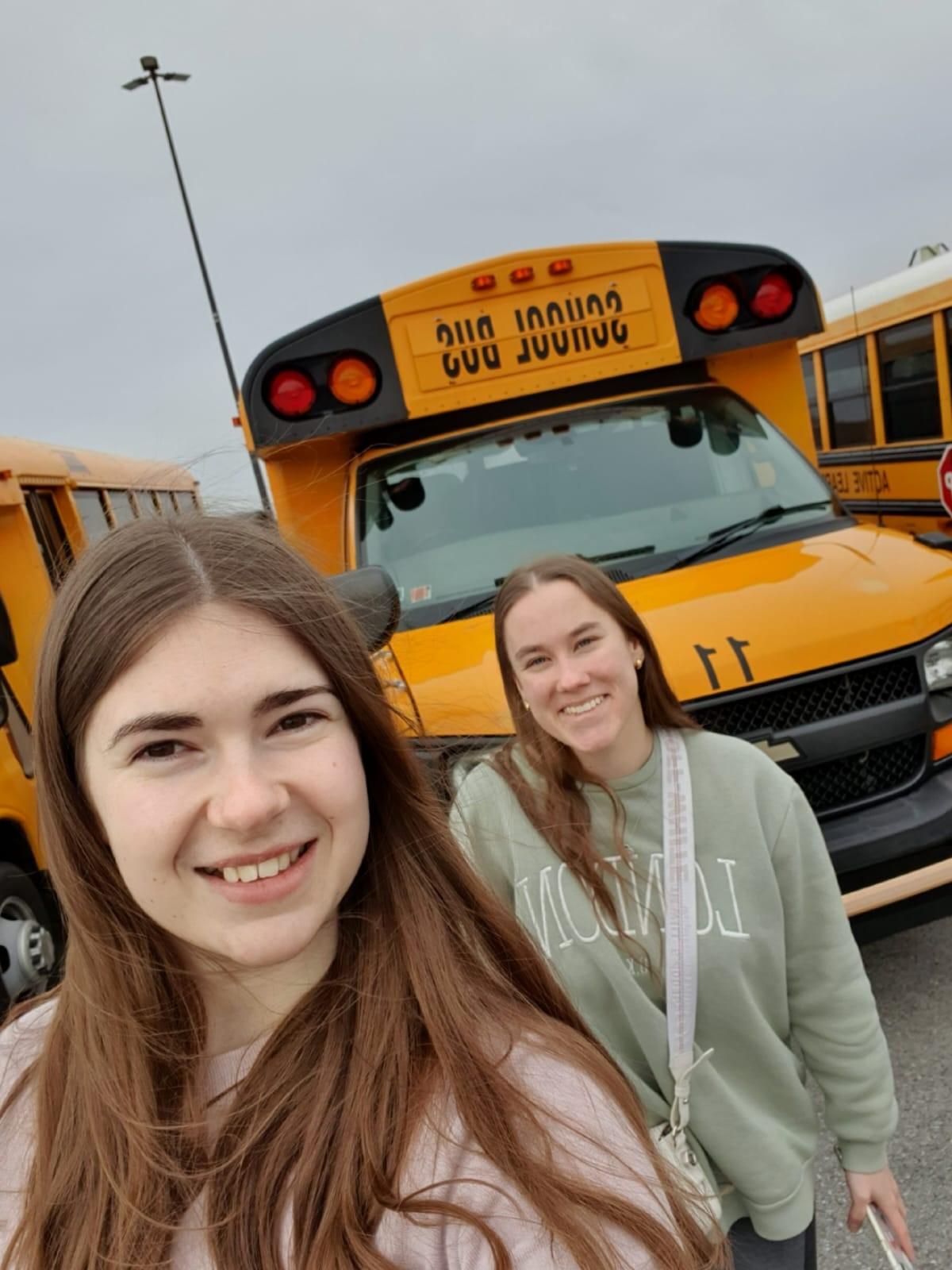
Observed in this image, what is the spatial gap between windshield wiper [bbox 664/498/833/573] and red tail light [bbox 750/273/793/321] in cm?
84

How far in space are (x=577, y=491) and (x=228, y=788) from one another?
10.0ft

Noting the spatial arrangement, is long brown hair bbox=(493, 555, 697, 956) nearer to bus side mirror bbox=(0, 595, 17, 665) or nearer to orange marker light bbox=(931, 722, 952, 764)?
orange marker light bbox=(931, 722, 952, 764)

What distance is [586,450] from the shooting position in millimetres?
3988

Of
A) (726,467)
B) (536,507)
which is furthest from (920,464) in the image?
(536,507)

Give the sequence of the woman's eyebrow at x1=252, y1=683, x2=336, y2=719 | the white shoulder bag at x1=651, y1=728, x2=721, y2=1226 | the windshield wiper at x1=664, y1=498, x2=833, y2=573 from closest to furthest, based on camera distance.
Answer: the woman's eyebrow at x1=252, y1=683, x2=336, y2=719
the white shoulder bag at x1=651, y1=728, x2=721, y2=1226
the windshield wiper at x1=664, y1=498, x2=833, y2=573

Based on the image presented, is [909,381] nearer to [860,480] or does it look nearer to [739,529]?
[860,480]

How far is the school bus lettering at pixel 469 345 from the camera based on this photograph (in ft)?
13.0

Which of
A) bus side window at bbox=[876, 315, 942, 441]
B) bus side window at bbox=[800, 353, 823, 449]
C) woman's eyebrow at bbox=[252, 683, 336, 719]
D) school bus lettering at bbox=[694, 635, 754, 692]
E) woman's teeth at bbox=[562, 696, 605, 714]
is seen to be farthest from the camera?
bus side window at bbox=[800, 353, 823, 449]

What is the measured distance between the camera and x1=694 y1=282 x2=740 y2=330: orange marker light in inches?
160

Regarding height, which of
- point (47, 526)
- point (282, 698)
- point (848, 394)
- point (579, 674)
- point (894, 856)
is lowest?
point (894, 856)

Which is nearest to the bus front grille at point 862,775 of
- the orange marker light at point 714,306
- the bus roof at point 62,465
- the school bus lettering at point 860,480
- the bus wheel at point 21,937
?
the orange marker light at point 714,306

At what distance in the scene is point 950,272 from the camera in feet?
21.3

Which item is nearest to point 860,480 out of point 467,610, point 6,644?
point 467,610

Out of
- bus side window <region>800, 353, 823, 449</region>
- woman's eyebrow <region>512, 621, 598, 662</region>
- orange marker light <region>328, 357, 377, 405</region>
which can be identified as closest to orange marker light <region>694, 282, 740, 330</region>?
orange marker light <region>328, 357, 377, 405</region>
